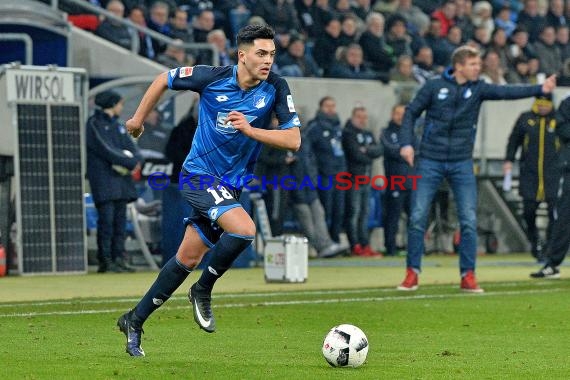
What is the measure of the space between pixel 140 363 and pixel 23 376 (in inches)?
34.4

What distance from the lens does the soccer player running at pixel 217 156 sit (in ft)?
29.7

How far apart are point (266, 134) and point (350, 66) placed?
51.6 feet

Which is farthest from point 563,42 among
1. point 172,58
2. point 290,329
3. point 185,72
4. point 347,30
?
point 185,72

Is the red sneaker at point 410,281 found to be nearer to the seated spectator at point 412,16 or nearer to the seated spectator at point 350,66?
the seated spectator at point 350,66

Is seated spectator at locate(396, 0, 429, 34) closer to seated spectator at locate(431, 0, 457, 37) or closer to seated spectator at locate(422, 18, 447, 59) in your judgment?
seated spectator at locate(422, 18, 447, 59)

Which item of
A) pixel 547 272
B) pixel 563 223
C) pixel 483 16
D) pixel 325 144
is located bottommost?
pixel 547 272

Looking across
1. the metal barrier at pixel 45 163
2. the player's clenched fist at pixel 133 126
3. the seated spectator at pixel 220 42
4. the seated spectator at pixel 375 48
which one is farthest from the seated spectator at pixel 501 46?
the player's clenched fist at pixel 133 126

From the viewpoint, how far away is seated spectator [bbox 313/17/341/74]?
2508 centimetres

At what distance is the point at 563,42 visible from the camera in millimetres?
30734

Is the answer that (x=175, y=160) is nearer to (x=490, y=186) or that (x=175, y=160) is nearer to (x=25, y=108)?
(x=25, y=108)

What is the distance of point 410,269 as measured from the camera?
15258 mm

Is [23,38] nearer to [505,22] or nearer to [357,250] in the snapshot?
[357,250]

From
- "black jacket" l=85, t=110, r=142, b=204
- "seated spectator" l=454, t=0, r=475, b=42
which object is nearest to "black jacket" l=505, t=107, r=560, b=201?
"black jacket" l=85, t=110, r=142, b=204

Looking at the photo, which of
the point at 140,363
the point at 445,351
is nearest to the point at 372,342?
the point at 445,351
